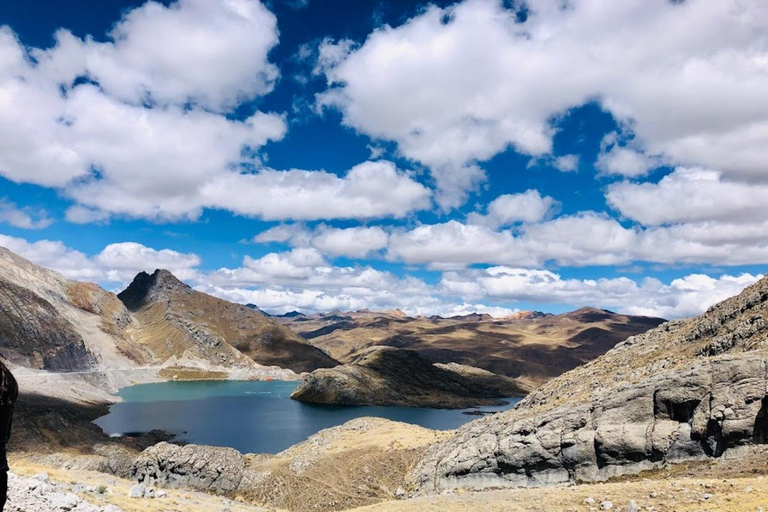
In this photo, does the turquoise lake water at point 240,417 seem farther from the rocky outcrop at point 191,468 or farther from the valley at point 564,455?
the valley at point 564,455

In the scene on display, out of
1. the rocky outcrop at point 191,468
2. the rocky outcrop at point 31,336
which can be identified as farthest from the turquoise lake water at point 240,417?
the rocky outcrop at point 191,468

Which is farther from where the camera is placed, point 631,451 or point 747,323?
point 747,323

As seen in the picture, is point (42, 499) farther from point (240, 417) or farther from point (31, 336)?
point (31, 336)

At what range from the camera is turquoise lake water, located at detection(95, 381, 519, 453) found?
116 metres

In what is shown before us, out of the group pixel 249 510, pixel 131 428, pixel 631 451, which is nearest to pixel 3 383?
pixel 249 510

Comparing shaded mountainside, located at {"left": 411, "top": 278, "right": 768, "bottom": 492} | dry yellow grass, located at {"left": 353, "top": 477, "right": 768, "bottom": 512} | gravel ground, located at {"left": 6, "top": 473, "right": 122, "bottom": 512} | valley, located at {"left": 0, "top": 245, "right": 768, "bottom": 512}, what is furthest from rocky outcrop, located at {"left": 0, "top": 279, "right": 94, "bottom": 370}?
dry yellow grass, located at {"left": 353, "top": 477, "right": 768, "bottom": 512}

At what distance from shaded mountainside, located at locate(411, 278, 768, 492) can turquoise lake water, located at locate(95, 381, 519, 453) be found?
6998 cm

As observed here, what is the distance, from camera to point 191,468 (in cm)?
5981

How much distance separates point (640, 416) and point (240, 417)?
132974mm

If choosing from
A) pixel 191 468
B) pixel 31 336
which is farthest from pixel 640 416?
pixel 31 336

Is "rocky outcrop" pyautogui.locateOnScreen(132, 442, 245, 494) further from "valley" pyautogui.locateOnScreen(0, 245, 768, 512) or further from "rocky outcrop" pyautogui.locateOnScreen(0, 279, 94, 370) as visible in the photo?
"rocky outcrop" pyautogui.locateOnScreen(0, 279, 94, 370)

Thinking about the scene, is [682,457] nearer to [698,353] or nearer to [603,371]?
[698,353]

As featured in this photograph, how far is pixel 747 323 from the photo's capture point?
3716 centimetres

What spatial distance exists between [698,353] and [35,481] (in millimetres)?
45195
